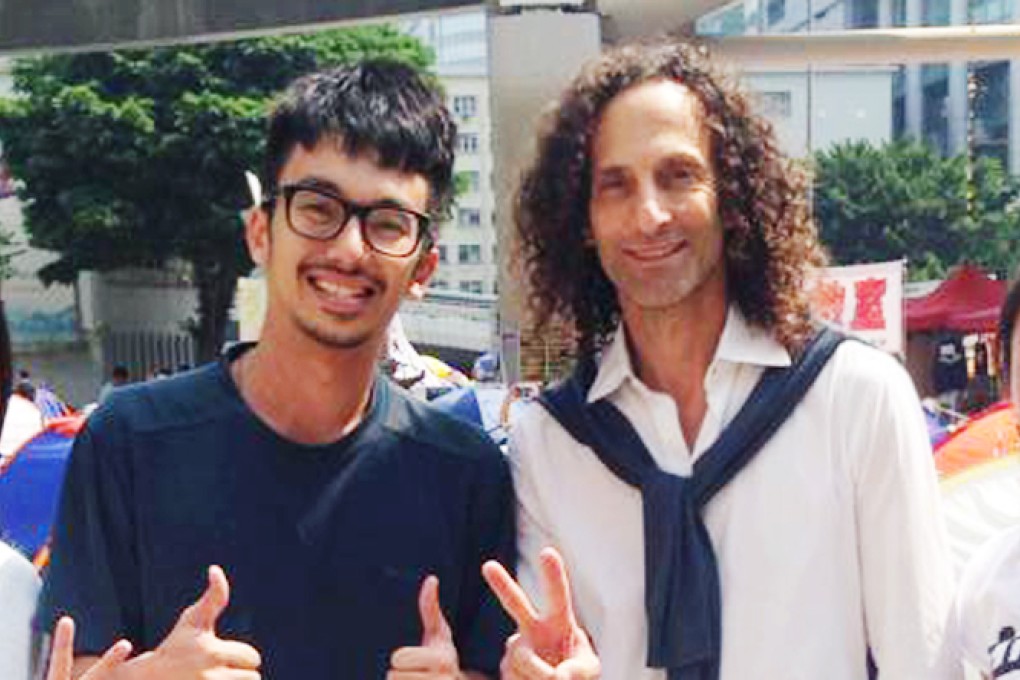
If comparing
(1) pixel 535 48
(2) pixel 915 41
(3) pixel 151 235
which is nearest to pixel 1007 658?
(1) pixel 535 48

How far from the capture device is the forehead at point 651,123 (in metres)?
2.45

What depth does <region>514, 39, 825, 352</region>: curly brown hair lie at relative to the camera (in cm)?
249

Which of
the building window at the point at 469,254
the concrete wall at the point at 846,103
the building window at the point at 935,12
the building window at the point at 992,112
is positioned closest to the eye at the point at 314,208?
the building window at the point at 469,254

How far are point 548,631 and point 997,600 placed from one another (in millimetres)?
715

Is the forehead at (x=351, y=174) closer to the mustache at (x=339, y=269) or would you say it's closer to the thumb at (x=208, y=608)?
the mustache at (x=339, y=269)

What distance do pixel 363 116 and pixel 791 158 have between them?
0.84 metres

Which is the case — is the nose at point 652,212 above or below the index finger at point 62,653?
above

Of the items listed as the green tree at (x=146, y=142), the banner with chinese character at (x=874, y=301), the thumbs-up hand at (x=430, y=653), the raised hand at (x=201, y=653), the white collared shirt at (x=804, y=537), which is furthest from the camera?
the green tree at (x=146, y=142)

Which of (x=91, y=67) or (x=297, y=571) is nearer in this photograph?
(x=297, y=571)

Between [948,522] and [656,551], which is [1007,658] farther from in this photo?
[948,522]

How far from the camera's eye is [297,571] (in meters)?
2.20

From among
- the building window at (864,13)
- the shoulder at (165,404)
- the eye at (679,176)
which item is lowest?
the shoulder at (165,404)

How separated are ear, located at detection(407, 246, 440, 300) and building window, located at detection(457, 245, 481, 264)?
51.4 m

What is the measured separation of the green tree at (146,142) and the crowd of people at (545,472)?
74.7 feet
